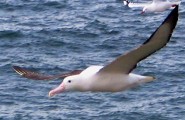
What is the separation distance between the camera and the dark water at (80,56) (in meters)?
41.4

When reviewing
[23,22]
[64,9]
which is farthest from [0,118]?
[64,9]

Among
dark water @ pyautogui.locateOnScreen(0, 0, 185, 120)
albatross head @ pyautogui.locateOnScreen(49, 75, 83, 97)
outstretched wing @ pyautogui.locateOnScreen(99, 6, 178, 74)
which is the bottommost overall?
dark water @ pyautogui.locateOnScreen(0, 0, 185, 120)

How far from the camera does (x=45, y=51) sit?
5044 cm

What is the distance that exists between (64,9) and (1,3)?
5.88 metres

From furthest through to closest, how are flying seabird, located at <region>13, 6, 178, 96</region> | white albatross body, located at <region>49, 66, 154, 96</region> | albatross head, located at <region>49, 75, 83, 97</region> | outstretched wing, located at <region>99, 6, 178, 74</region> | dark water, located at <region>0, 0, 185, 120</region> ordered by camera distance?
dark water, located at <region>0, 0, 185, 120</region>
albatross head, located at <region>49, 75, 83, 97</region>
white albatross body, located at <region>49, 66, 154, 96</region>
flying seabird, located at <region>13, 6, 178, 96</region>
outstretched wing, located at <region>99, 6, 178, 74</region>

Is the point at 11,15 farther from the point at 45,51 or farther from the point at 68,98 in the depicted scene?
the point at 68,98

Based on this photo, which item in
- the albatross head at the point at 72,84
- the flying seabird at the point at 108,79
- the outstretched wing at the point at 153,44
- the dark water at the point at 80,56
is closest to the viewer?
the outstretched wing at the point at 153,44

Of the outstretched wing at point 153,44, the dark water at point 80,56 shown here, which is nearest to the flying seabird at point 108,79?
the outstretched wing at point 153,44

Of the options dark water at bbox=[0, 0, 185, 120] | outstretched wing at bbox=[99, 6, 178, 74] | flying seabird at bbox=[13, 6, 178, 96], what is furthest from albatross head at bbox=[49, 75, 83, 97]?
dark water at bbox=[0, 0, 185, 120]

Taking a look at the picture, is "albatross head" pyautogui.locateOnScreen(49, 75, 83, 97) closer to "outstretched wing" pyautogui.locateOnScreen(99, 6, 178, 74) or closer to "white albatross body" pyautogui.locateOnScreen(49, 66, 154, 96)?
"white albatross body" pyautogui.locateOnScreen(49, 66, 154, 96)

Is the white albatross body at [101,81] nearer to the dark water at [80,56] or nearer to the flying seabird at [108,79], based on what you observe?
the flying seabird at [108,79]

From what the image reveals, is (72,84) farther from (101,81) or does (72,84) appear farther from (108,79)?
(108,79)

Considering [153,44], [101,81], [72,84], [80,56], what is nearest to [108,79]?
[101,81]

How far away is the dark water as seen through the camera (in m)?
41.4
